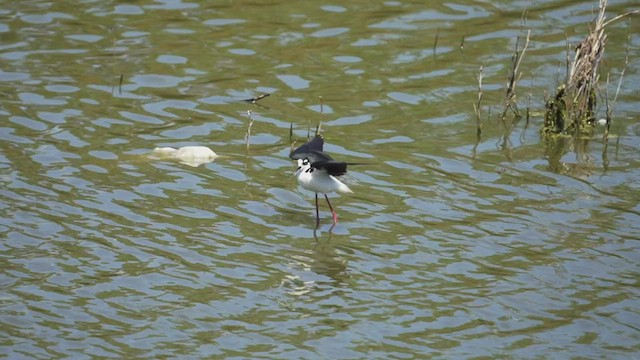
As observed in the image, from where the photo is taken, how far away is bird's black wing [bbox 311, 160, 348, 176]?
35.1 ft

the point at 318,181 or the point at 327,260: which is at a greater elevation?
the point at 318,181

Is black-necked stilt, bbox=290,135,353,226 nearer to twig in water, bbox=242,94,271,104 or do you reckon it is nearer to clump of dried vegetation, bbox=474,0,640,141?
clump of dried vegetation, bbox=474,0,640,141

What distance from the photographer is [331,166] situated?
422 inches

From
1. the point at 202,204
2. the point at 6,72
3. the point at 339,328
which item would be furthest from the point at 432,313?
the point at 6,72

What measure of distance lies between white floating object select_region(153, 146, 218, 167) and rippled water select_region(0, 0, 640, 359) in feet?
0.46

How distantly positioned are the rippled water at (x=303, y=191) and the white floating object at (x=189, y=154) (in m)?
0.14

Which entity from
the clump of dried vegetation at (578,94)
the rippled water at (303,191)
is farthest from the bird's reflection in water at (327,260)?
the clump of dried vegetation at (578,94)

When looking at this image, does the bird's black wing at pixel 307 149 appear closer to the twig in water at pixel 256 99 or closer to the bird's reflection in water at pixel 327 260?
the bird's reflection in water at pixel 327 260

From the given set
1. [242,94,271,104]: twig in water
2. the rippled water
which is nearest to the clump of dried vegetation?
the rippled water

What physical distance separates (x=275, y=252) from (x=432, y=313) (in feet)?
6.30

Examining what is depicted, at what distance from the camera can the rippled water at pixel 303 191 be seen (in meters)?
9.02

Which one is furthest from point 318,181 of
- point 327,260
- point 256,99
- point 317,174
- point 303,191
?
point 256,99

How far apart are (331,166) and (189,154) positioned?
2.59 meters

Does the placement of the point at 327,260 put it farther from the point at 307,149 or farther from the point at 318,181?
the point at 307,149
